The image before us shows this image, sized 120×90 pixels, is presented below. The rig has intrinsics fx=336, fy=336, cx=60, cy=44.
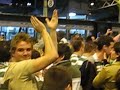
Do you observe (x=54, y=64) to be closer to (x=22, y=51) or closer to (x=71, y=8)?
(x=22, y=51)

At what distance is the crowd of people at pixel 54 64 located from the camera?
7.44 feet

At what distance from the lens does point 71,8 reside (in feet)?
58.9

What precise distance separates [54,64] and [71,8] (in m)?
14.8

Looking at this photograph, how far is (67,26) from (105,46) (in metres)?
6.02

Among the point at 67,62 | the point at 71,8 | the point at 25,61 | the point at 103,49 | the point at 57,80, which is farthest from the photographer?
the point at 71,8

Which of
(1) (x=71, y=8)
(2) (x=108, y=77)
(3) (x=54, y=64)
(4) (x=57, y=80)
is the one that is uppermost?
(1) (x=71, y=8)

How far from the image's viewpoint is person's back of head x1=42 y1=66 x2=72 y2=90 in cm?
193

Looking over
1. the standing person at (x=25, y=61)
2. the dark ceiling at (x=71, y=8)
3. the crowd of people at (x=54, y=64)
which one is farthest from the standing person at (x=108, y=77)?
the dark ceiling at (x=71, y=8)

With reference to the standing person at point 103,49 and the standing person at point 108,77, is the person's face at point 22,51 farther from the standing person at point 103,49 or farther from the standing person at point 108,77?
the standing person at point 103,49

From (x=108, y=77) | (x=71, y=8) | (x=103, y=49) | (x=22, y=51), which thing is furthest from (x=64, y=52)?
(x=71, y=8)

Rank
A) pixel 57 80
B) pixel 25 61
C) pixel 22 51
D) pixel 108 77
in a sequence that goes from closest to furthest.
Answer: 1. pixel 57 80
2. pixel 25 61
3. pixel 22 51
4. pixel 108 77

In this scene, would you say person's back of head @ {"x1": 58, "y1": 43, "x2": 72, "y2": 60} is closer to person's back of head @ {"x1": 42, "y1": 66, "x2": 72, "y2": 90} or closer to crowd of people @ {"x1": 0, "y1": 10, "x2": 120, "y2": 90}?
crowd of people @ {"x1": 0, "y1": 10, "x2": 120, "y2": 90}

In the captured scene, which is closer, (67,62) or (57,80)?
(57,80)

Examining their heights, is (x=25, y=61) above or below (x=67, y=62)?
above
